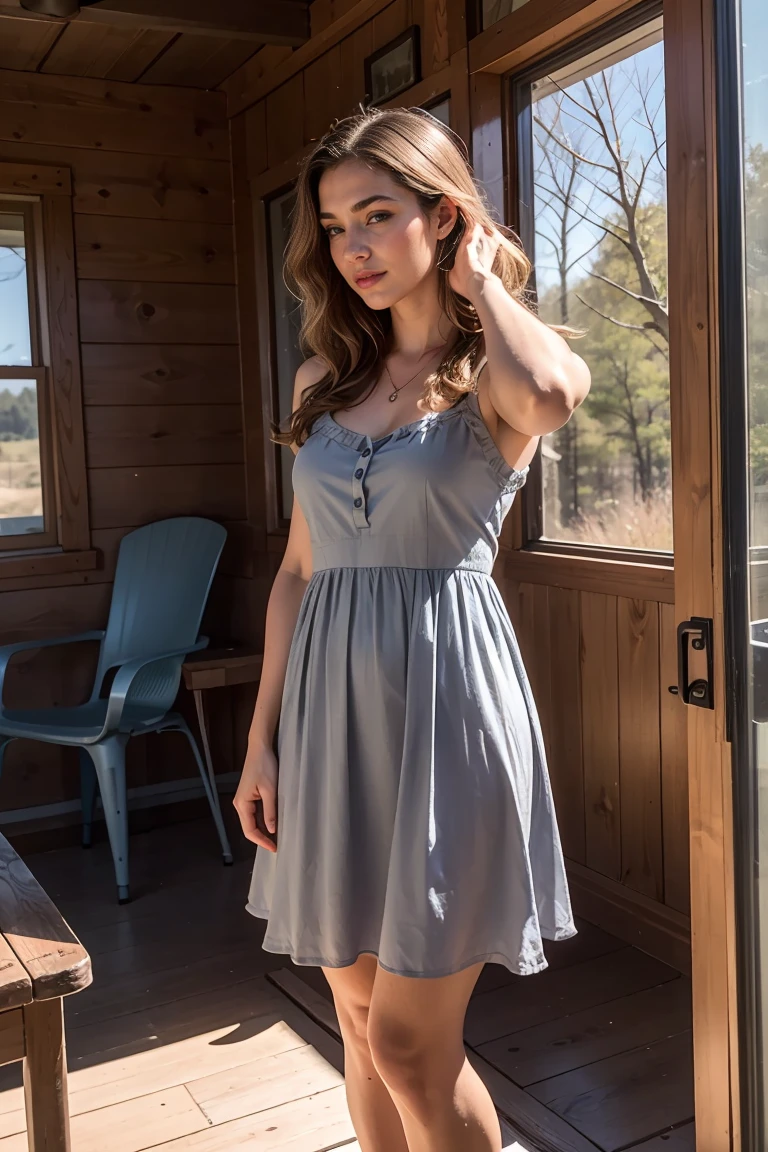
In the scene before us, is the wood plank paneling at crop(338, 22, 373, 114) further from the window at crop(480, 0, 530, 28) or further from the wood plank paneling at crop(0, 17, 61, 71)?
the wood plank paneling at crop(0, 17, 61, 71)

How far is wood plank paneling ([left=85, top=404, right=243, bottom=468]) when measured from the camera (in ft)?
13.1

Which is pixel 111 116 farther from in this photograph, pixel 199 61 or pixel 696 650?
pixel 696 650

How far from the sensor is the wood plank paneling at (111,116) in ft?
12.3

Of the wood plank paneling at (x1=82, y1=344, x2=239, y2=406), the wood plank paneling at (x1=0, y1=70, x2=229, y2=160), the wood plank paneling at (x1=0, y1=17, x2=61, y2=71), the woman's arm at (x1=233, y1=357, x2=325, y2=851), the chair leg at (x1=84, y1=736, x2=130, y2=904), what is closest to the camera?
the woman's arm at (x1=233, y1=357, x2=325, y2=851)

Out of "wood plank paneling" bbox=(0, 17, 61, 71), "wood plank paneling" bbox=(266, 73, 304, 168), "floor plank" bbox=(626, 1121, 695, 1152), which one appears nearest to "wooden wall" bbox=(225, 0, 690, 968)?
"wood plank paneling" bbox=(266, 73, 304, 168)

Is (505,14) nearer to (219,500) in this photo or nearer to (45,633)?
(219,500)

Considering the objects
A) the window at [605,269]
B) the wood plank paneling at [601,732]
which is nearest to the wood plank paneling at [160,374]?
the window at [605,269]

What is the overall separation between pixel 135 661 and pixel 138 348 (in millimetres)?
1244

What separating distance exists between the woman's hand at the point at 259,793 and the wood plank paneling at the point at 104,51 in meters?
2.74

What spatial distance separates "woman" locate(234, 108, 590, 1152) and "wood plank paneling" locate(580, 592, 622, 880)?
1375 millimetres

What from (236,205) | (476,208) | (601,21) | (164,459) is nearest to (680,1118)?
(476,208)

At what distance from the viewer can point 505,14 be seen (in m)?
2.62

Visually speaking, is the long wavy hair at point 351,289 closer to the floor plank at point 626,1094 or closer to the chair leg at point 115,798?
the floor plank at point 626,1094

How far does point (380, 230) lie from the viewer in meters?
1.43
